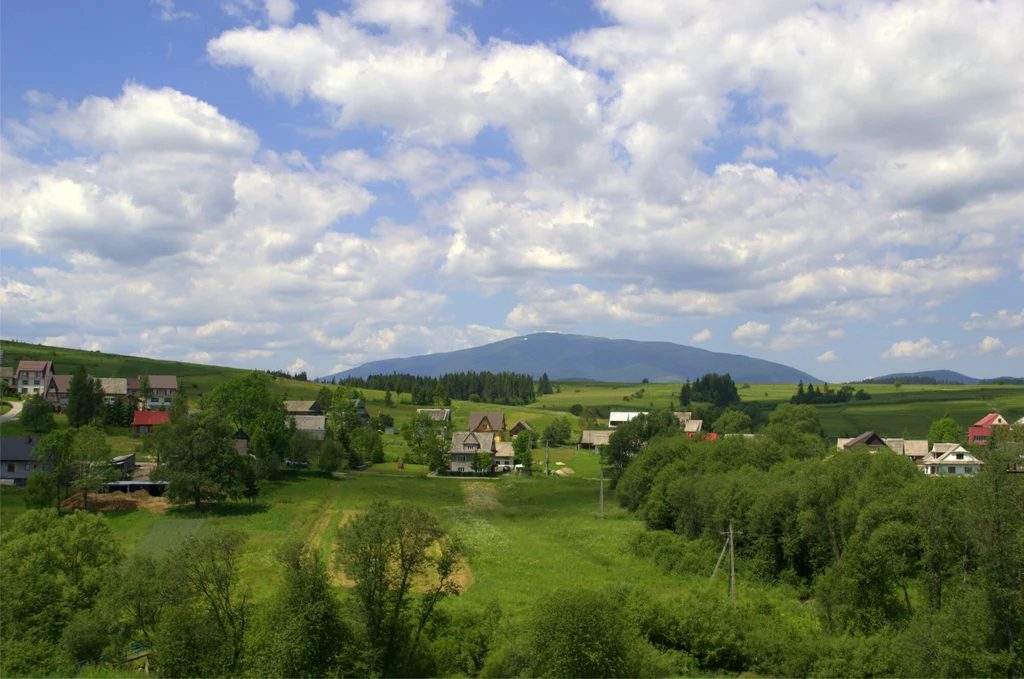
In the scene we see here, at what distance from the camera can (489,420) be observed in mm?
142500

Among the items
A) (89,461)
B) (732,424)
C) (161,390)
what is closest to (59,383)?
(161,390)

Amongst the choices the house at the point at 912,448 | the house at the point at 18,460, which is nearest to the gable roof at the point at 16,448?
the house at the point at 18,460

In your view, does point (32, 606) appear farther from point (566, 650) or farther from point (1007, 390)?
point (1007, 390)

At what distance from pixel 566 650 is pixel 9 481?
5337cm

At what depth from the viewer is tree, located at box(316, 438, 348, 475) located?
89312mm

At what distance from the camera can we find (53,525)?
118 ft

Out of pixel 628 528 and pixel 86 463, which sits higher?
pixel 86 463

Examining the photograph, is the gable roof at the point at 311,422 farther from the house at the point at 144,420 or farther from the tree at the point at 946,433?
the tree at the point at 946,433

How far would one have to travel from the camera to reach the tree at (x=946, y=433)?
112625 mm

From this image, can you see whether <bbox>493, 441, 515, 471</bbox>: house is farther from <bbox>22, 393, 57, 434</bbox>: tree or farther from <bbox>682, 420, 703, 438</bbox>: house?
<bbox>22, 393, 57, 434</bbox>: tree

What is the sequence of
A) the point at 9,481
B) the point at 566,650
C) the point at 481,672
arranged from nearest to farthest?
Answer: the point at 566,650
the point at 481,672
the point at 9,481

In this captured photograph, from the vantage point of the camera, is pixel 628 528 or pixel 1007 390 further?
pixel 1007 390

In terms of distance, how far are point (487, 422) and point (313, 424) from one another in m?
37.0

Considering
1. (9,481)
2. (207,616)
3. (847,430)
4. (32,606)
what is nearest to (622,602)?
(207,616)
